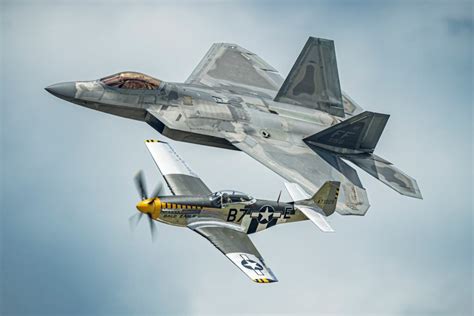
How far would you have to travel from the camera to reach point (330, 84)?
59969mm

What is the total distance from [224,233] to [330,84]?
1418 cm

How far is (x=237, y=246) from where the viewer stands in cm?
4781

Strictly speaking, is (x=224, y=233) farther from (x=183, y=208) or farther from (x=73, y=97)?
(x=73, y=97)

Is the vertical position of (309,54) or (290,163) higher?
(309,54)

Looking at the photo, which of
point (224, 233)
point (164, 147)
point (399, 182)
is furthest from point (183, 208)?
point (399, 182)

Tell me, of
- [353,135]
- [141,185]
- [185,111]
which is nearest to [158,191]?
[141,185]

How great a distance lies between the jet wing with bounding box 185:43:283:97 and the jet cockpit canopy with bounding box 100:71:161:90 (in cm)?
514

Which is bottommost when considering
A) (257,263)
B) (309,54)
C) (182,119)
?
(257,263)

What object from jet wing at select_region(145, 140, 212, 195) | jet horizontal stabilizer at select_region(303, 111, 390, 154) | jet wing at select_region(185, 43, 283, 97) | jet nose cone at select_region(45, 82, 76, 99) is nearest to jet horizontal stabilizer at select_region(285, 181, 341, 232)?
jet wing at select_region(145, 140, 212, 195)

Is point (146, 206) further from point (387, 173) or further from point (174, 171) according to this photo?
point (387, 173)

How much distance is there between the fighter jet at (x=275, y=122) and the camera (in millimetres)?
53969

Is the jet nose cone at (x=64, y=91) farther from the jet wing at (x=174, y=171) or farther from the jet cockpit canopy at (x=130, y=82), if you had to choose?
the jet wing at (x=174, y=171)

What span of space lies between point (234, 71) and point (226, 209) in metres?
14.0

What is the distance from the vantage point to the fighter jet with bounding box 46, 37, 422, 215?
5397 cm
